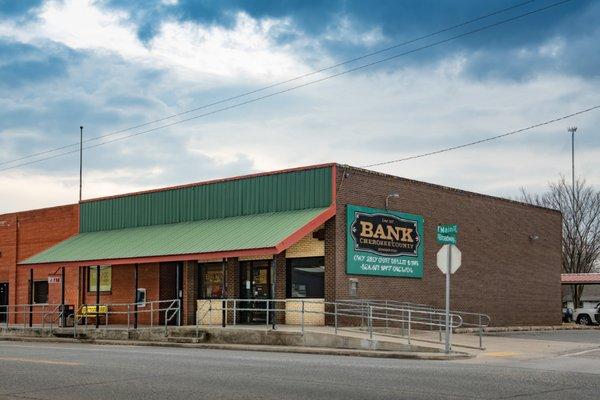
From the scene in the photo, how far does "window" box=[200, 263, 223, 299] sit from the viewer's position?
3105cm

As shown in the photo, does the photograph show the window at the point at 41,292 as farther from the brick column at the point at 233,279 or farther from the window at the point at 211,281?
the brick column at the point at 233,279

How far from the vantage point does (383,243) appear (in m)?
29.2

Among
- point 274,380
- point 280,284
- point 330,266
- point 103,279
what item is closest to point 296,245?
point 280,284

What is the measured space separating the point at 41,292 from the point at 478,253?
2081cm

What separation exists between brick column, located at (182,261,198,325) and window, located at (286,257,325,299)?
15.7 feet

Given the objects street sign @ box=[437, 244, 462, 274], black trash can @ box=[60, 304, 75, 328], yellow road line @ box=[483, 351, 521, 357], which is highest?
street sign @ box=[437, 244, 462, 274]

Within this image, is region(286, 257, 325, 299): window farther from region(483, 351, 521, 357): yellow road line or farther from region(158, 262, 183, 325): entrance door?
region(483, 351, 521, 357): yellow road line

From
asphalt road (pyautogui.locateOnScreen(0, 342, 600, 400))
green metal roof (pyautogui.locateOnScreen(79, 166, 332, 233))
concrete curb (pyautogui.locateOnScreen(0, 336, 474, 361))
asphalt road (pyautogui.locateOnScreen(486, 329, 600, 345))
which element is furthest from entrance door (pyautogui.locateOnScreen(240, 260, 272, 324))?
asphalt road (pyautogui.locateOnScreen(0, 342, 600, 400))

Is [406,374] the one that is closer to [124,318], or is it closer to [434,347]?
[434,347]

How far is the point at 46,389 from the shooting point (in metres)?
12.1

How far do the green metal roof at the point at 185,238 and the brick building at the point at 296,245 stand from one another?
0.09 meters

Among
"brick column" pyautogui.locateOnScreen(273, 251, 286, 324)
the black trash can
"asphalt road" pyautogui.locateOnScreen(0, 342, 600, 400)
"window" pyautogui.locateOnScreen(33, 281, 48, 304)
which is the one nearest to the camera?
"asphalt road" pyautogui.locateOnScreen(0, 342, 600, 400)

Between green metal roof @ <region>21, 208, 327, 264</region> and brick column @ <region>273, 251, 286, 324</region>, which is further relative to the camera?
brick column @ <region>273, 251, 286, 324</region>

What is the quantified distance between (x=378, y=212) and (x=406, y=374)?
15.7m
